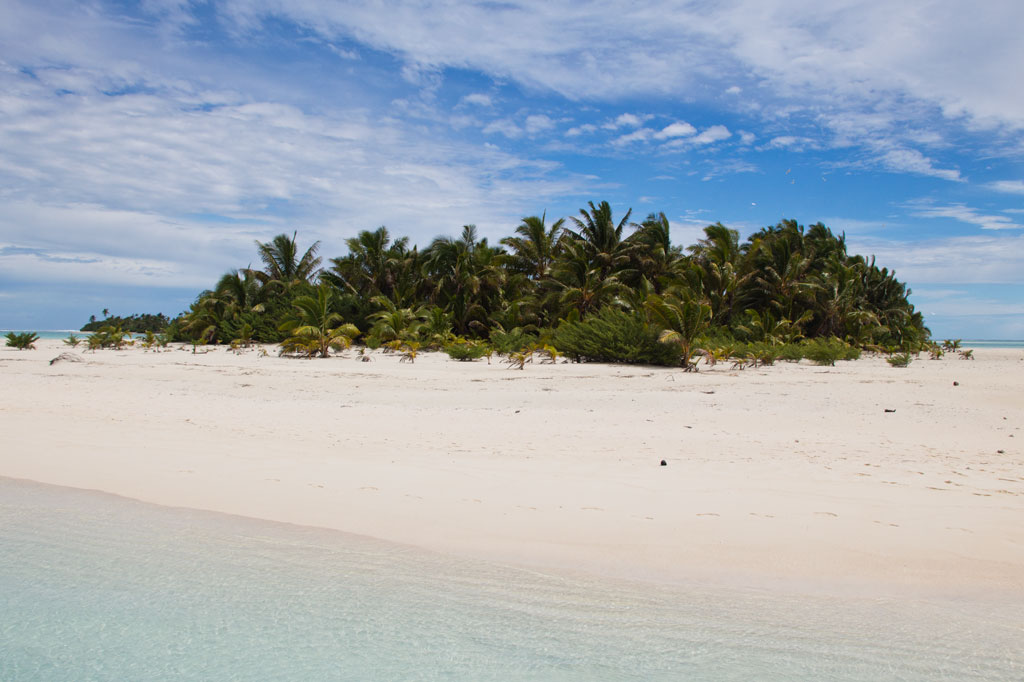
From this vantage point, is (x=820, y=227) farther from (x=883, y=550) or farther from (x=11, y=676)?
(x=11, y=676)

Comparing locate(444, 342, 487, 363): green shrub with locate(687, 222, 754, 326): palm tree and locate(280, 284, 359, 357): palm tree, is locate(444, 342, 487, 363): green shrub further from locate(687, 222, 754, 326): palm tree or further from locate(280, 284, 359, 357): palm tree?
locate(687, 222, 754, 326): palm tree

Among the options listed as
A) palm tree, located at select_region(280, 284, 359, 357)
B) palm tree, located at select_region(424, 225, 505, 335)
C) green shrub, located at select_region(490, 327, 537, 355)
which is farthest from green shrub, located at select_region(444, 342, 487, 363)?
palm tree, located at select_region(424, 225, 505, 335)

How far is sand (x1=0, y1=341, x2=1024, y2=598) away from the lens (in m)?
3.93

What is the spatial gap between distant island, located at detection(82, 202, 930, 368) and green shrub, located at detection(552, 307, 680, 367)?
3558 millimetres

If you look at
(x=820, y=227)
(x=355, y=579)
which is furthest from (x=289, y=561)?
(x=820, y=227)

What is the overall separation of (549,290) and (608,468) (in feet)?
77.8

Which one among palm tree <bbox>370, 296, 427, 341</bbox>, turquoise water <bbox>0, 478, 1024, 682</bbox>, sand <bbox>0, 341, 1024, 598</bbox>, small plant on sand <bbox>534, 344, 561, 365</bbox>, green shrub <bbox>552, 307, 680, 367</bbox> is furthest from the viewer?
palm tree <bbox>370, 296, 427, 341</bbox>

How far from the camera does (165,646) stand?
9.83ft

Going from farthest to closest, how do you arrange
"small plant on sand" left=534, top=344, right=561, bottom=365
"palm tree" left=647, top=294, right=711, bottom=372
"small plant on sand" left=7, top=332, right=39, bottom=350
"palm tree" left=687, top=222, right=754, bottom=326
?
"palm tree" left=687, top=222, right=754, bottom=326, "small plant on sand" left=7, top=332, right=39, bottom=350, "small plant on sand" left=534, top=344, right=561, bottom=365, "palm tree" left=647, top=294, right=711, bottom=372

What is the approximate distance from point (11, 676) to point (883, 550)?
4.56 metres

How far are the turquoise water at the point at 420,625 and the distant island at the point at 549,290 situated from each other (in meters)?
18.9

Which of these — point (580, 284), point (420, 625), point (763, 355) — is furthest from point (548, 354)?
point (420, 625)

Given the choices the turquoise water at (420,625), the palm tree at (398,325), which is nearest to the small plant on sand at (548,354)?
the palm tree at (398,325)

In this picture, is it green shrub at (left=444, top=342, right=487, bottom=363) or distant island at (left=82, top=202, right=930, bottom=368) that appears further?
distant island at (left=82, top=202, right=930, bottom=368)
